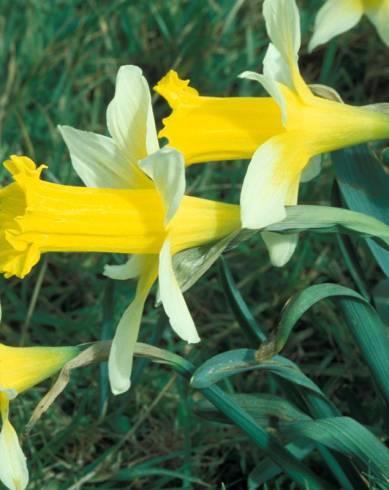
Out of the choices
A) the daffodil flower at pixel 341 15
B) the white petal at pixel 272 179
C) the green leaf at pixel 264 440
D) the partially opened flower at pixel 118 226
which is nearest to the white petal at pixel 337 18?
the daffodil flower at pixel 341 15

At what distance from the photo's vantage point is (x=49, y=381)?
173 cm

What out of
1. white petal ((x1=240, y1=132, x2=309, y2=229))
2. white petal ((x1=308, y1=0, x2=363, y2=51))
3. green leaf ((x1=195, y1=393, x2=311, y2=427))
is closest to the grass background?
green leaf ((x1=195, y1=393, x2=311, y2=427))

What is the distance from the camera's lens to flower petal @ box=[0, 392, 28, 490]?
108 cm

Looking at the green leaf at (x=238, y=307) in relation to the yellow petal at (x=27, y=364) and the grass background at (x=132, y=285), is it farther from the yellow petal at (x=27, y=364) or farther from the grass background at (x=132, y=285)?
the yellow petal at (x=27, y=364)

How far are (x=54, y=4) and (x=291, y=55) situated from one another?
4.49ft

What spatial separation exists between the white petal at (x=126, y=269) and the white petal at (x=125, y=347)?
0.02 m

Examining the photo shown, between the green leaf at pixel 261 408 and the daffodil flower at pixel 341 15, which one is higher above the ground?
the daffodil flower at pixel 341 15

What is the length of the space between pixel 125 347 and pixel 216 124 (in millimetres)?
276

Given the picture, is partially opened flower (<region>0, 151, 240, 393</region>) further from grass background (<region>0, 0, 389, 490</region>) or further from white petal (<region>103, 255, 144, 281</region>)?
grass background (<region>0, 0, 389, 490</region>)

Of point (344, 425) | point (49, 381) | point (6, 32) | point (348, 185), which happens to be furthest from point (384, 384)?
point (6, 32)

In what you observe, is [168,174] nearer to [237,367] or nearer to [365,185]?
[237,367]

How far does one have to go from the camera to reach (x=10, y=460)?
3.56 ft

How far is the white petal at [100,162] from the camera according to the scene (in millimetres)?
1120

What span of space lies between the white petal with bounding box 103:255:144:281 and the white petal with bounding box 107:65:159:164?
11 centimetres
